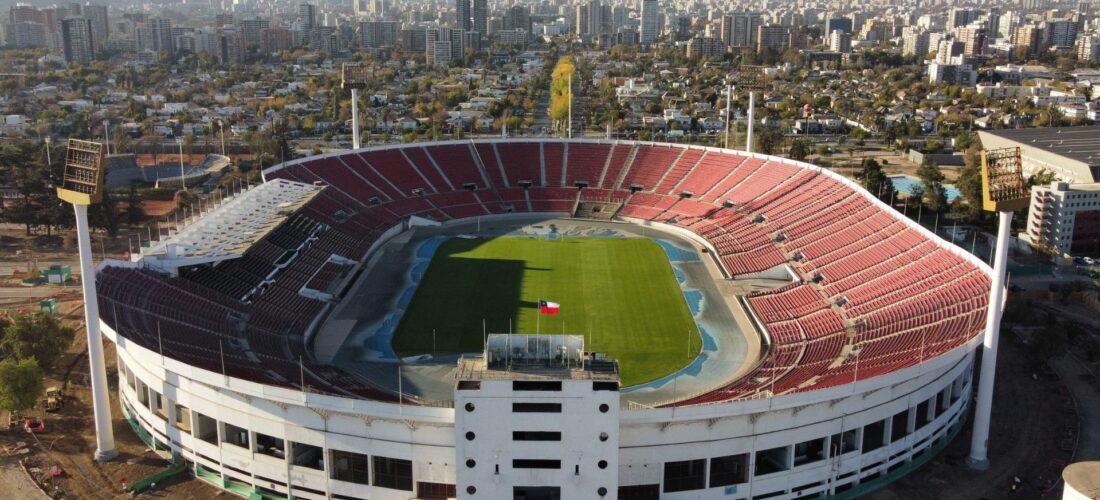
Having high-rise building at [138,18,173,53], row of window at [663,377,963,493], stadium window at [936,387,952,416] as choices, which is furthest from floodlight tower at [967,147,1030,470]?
high-rise building at [138,18,173,53]

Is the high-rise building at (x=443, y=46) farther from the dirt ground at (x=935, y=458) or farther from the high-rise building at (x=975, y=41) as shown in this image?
the dirt ground at (x=935, y=458)

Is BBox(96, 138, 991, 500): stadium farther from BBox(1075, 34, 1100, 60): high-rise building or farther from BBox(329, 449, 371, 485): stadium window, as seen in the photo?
BBox(1075, 34, 1100, 60): high-rise building

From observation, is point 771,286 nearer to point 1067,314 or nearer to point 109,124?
point 1067,314

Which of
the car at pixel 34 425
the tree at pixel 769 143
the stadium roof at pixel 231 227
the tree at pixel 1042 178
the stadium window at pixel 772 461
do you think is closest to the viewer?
the stadium window at pixel 772 461

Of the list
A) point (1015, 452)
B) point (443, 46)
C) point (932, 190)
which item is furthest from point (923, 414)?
point (443, 46)

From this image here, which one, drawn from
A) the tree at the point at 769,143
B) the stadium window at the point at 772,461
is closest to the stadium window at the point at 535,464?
the stadium window at the point at 772,461

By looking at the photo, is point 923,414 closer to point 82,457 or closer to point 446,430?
point 446,430
